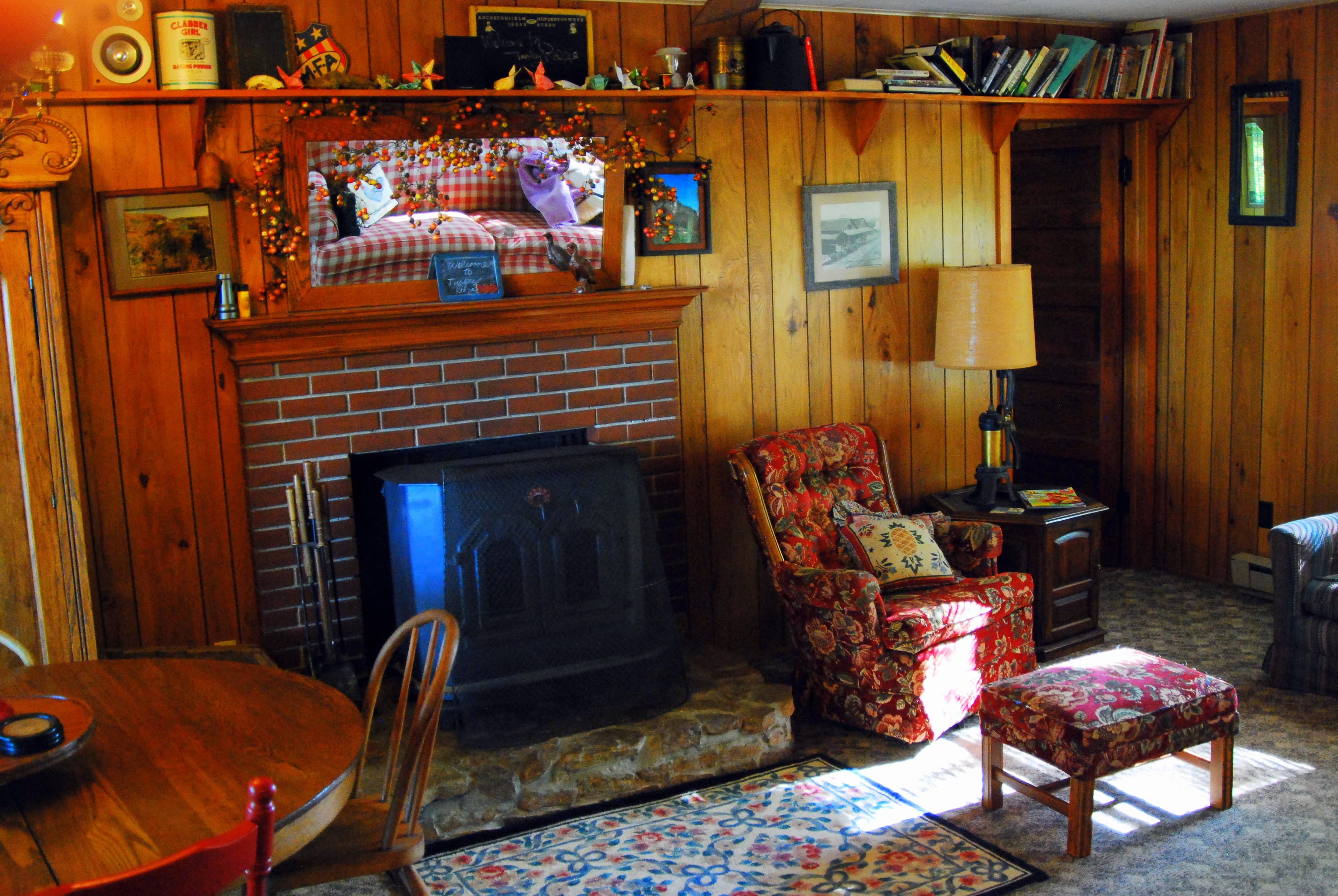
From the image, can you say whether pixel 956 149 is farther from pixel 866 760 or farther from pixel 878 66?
pixel 866 760

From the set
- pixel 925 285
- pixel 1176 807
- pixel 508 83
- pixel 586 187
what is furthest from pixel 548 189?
pixel 1176 807

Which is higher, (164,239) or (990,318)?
(164,239)

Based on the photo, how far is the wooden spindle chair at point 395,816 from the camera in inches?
82.8

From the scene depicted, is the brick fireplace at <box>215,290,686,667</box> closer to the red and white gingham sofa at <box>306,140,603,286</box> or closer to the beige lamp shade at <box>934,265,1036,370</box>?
the red and white gingham sofa at <box>306,140,603,286</box>

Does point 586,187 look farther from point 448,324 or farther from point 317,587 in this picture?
point 317,587

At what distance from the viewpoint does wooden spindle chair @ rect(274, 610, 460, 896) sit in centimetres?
210

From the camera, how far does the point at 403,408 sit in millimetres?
3717

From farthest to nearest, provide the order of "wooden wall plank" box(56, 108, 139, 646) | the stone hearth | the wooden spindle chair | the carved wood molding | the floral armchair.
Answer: the floral armchair → "wooden wall plank" box(56, 108, 139, 646) → the stone hearth → the carved wood molding → the wooden spindle chair

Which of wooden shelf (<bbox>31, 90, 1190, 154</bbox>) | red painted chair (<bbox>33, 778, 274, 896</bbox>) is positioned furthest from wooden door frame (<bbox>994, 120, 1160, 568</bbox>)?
red painted chair (<bbox>33, 778, 274, 896</bbox>)

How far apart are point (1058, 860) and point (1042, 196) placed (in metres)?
3.39

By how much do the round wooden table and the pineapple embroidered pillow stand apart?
209 cm

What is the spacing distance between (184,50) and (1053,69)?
10.2 ft

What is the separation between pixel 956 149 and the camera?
4.68 metres

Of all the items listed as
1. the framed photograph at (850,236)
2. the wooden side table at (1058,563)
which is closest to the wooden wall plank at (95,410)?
the framed photograph at (850,236)
